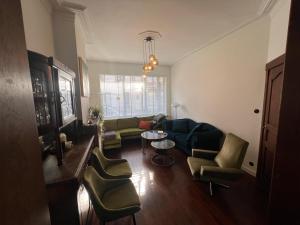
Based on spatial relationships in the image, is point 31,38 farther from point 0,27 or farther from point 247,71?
point 247,71

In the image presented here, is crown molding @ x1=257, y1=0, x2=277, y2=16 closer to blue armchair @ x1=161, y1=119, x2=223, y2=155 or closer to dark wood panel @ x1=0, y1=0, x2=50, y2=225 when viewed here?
blue armchair @ x1=161, y1=119, x2=223, y2=155

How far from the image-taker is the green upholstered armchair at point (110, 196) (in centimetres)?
129

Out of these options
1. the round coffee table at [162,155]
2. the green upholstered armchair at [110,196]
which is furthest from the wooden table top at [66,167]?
the round coffee table at [162,155]

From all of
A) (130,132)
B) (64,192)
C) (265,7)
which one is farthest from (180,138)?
(64,192)

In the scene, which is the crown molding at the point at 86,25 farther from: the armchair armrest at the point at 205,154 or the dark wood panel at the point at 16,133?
the armchair armrest at the point at 205,154

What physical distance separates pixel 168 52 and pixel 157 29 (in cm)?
158

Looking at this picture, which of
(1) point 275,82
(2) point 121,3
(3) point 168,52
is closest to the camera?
(2) point 121,3

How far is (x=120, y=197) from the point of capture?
1629 millimetres

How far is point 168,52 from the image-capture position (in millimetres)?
4285

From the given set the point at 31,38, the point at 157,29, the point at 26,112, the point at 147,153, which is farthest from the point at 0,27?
the point at 147,153

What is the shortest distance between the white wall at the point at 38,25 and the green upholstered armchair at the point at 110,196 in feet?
4.82

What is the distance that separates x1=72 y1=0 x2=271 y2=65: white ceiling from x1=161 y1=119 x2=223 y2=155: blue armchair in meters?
2.17

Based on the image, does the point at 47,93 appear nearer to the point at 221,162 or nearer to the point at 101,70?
the point at 221,162

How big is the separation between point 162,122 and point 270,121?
10.1ft
